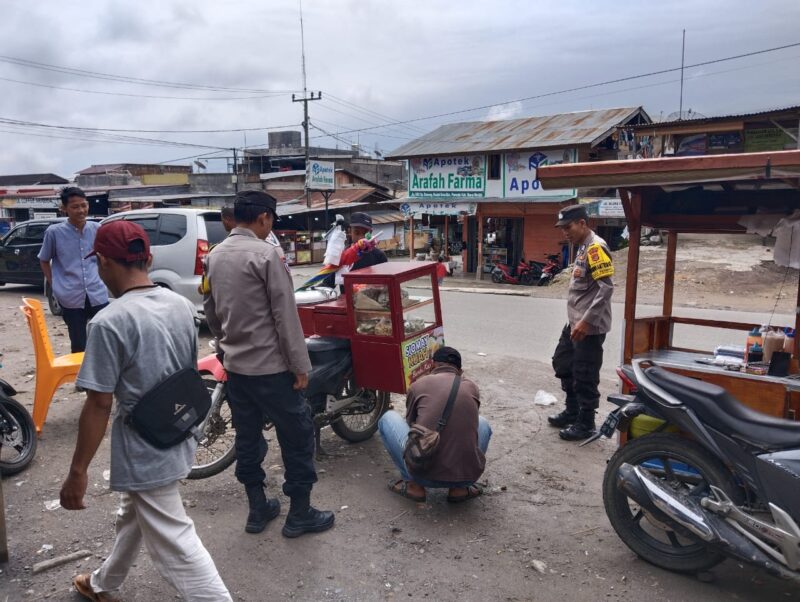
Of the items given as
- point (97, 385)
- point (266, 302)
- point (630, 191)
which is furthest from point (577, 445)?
point (97, 385)

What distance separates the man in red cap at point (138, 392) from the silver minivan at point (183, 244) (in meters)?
6.32

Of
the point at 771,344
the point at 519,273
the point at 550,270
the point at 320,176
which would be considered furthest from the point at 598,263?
the point at 320,176

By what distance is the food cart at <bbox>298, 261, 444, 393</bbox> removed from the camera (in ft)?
14.1

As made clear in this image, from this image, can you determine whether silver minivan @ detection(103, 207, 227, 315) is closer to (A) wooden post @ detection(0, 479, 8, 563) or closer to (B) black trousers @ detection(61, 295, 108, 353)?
(B) black trousers @ detection(61, 295, 108, 353)

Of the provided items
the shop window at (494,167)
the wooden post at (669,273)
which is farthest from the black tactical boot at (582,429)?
the shop window at (494,167)

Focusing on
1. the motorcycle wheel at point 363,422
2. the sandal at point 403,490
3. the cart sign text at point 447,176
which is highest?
the cart sign text at point 447,176

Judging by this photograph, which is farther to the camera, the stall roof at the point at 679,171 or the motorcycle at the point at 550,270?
the motorcycle at the point at 550,270

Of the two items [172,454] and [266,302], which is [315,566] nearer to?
[172,454]

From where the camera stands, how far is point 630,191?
163 inches

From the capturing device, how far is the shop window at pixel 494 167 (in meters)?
23.6

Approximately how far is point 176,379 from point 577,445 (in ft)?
11.4

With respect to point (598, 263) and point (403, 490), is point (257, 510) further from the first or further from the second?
point (598, 263)

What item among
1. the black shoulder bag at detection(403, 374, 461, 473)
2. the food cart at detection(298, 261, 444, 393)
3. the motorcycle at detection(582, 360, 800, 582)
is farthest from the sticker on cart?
the motorcycle at detection(582, 360, 800, 582)

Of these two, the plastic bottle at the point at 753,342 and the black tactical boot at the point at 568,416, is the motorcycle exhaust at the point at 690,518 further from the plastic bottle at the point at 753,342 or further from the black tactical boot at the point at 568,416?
the black tactical boot at the point at 568,416
